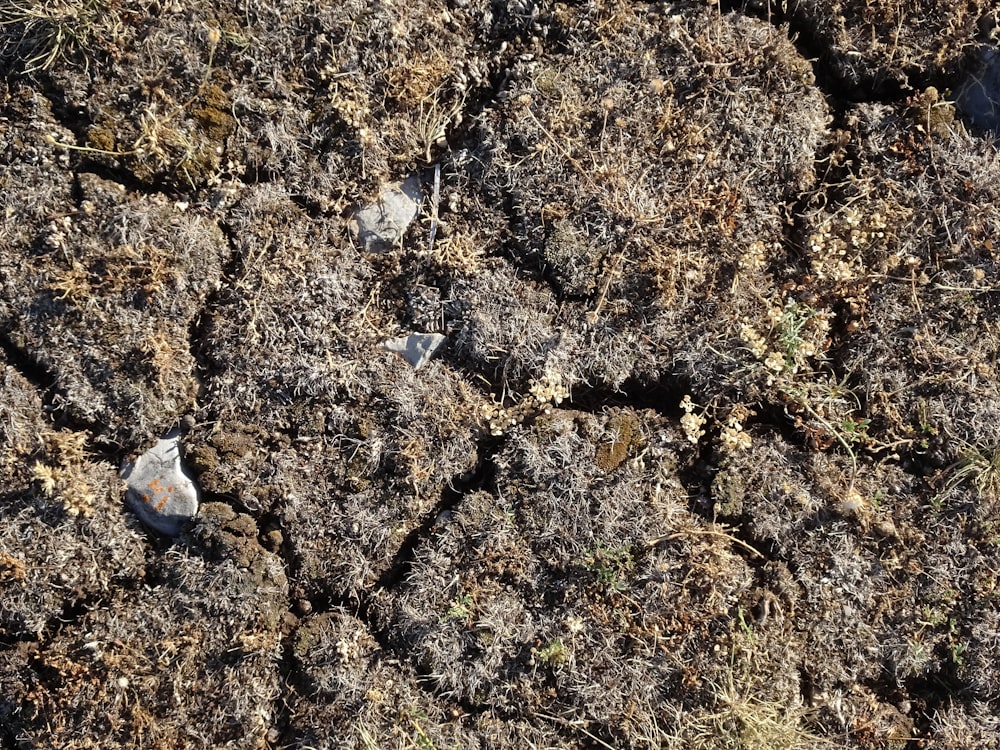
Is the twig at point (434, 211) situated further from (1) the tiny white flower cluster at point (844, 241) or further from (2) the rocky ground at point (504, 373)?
(1) the tiny white flower cluster at point (844, 241)

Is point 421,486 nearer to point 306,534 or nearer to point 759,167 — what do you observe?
point 306,534

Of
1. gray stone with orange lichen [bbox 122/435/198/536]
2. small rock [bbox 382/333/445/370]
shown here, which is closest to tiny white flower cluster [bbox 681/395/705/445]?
small rock [bbox 382/333/445/370]

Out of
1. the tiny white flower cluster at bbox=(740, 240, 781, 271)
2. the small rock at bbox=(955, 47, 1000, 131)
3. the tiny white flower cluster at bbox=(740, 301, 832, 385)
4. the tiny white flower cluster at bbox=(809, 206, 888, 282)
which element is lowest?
the tiny white flower cluster at bbox=(740, 301, 832, 385)

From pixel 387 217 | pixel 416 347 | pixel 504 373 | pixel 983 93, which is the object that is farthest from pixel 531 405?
pixel 983 93

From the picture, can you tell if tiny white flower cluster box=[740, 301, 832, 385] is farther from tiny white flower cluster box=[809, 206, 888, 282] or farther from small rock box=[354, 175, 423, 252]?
small rock box=[354, 175, 423, 252]

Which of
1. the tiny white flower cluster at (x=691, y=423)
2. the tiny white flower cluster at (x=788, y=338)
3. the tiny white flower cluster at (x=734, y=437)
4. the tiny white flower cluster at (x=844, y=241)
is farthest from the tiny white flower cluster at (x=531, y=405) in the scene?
the tiny white flower cluster at (x=844, y=241)

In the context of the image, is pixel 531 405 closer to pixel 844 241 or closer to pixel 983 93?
pixel 844 241
